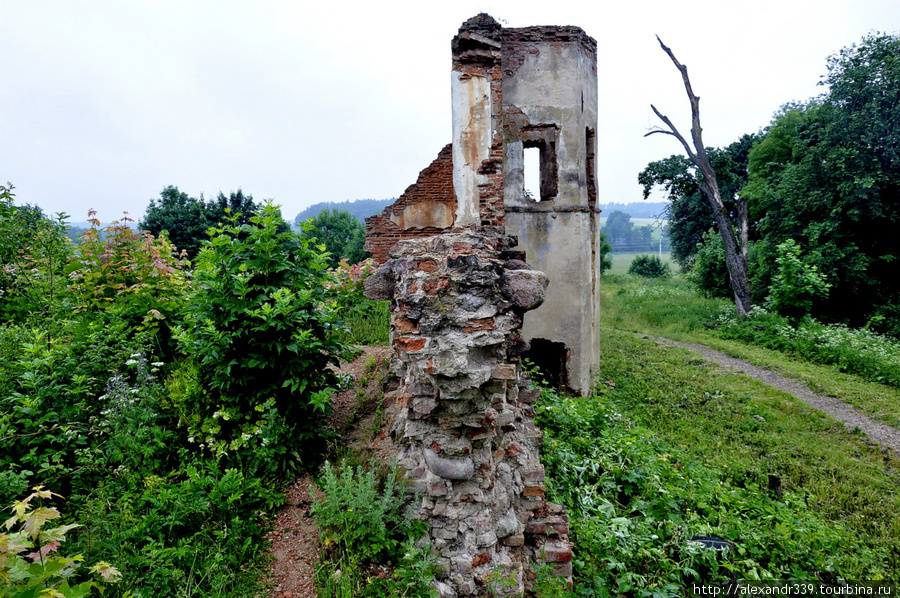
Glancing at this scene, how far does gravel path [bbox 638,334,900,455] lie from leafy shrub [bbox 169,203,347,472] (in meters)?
9.35

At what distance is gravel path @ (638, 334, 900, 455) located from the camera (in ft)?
26.8

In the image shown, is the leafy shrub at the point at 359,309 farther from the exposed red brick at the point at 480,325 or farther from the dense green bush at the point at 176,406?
the exposed red brick at the point at 480,325

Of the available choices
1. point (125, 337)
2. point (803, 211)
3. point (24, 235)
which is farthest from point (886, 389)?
point (24, 235)

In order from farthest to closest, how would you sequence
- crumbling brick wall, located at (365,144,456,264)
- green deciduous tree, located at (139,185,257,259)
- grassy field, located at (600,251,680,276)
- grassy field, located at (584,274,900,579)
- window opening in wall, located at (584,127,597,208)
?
grassy field, located at (600,251,680,276)
green deciduous tree, located at (139,185,257,259)
window opening in wall, located at (584,127,597,208)
crumbling brick wall, located at (365,144,456,264)
grassy field, located at (584,274,900,579)

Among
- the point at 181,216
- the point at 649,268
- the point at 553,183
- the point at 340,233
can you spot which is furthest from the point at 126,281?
the point at 649,268

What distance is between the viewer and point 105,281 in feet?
20.1

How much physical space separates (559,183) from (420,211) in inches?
126

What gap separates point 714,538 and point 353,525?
373 cm

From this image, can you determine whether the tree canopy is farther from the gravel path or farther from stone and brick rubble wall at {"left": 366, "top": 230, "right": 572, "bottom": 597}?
stone and brick rubble wall at {"left": 366, "top": 230, "right": 572, "bottom": 597}

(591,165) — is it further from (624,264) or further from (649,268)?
(624,264)

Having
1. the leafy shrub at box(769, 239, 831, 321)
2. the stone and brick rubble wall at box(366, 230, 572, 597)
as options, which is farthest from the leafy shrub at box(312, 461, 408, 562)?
the leafy shrub at box(769, 239, 831, 321)

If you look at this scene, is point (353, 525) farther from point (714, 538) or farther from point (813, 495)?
point (813, 495)

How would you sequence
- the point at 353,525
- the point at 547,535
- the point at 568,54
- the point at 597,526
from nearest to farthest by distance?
the point at 353,525 → the point at 547,535 → the point at 597,526 → the point at 568,54

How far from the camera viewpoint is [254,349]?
475 cm
